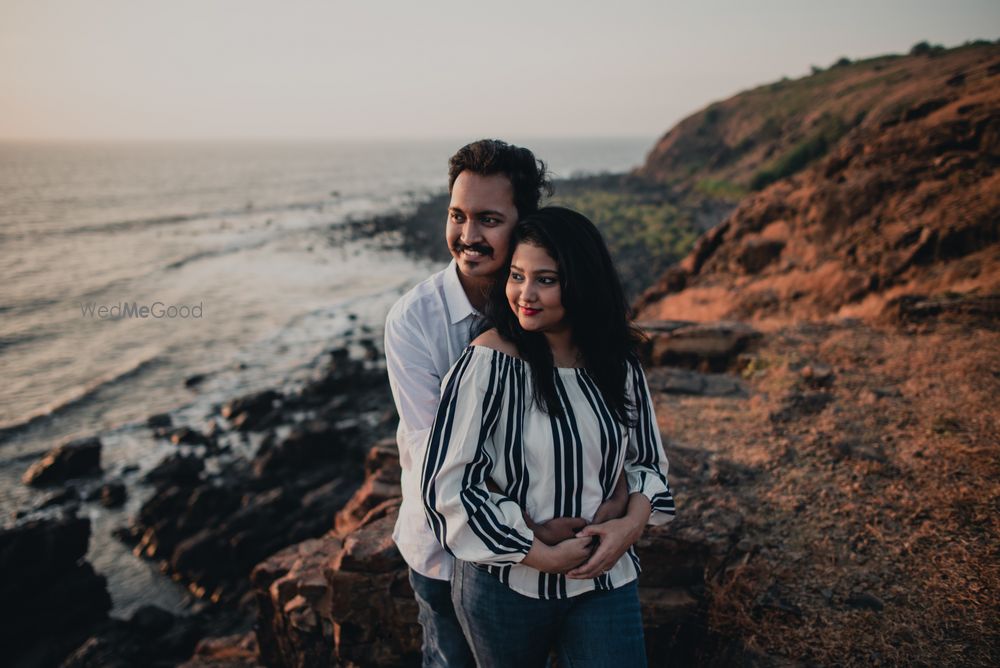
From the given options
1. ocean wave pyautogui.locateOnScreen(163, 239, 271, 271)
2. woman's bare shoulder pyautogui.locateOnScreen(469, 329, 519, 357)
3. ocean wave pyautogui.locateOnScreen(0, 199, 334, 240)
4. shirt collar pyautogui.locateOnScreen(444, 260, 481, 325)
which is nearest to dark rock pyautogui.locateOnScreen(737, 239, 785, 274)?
shirt collar pyautogui.locateOnScreen(444, 260, 481, 325)

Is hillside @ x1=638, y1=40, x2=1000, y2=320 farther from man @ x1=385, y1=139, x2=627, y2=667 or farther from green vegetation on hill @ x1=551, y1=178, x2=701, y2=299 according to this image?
green vegetation on hill @ x1=551, y1=178, x2=701, y2=299

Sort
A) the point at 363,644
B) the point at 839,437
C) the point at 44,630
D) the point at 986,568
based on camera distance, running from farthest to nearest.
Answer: the point at 44,630
the point at 839,437
the point at 363,644
the point at 986,568

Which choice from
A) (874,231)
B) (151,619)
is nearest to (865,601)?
(151,619)

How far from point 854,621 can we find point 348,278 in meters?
31.3

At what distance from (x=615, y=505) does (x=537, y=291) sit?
0.99m

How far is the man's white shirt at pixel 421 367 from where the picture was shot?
2.61m

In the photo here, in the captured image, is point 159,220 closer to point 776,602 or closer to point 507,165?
point 507,165

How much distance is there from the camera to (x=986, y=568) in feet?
12.0

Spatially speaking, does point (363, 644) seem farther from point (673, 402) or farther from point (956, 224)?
point (956, 224)

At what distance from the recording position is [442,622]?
276cm

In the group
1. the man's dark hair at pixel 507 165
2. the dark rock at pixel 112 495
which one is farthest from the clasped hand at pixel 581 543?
the dark rock at pixel 112 495

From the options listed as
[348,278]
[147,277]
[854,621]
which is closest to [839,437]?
[854,621]

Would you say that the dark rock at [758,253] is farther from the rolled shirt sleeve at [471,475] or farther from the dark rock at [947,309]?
the rolled shirt sleeve at [471,475]

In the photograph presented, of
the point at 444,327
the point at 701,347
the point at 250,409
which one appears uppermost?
the point at 444,327
